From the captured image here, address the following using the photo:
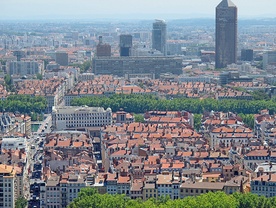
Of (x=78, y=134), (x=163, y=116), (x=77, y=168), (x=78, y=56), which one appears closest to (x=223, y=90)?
(x=163, y=116)

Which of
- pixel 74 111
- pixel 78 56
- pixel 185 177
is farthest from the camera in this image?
pixel 78 56

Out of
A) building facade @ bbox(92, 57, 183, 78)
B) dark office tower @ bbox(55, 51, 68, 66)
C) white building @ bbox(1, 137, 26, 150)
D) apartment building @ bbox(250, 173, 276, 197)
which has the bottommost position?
dark office tower @ bbox(55, 51, 68, 66)

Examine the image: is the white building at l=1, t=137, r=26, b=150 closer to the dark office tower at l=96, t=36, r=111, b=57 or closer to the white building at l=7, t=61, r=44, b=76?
the white building at l=7, t=61, r=44, b=76

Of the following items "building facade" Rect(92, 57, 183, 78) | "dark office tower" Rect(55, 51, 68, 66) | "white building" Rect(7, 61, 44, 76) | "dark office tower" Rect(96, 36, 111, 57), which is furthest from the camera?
"dark office tower" Rect(55, 51, 68, 66)

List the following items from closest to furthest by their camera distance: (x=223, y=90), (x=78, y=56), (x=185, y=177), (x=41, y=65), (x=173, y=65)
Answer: (x=185, y=177) → (x=223, y=90) → (x=173, y=65) → (x=41, y=65) → (x=78, y=56)

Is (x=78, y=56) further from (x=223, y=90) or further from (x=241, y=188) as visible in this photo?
(x=241, y=188)

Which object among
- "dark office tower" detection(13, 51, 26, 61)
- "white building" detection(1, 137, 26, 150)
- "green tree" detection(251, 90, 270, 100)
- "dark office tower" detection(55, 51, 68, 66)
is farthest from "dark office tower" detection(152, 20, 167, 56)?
"white building" detection(1, 137, 26, 150)

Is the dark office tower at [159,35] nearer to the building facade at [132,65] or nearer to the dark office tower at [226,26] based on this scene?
the dark office tower at [226,26]
